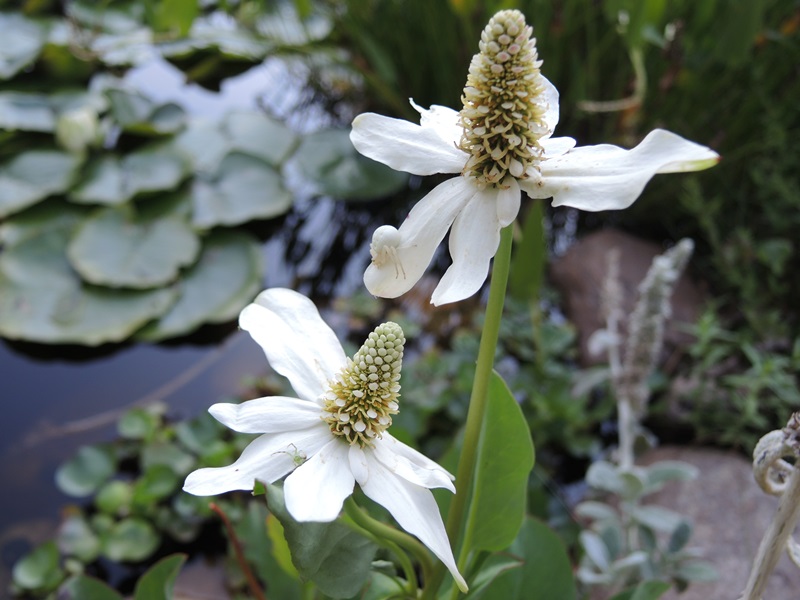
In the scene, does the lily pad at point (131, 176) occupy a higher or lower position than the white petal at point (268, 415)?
lower

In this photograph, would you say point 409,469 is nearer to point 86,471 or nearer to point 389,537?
point 389,537

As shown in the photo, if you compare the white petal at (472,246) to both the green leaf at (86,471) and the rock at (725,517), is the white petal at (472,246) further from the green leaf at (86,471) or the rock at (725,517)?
the green leaf at (86,471)

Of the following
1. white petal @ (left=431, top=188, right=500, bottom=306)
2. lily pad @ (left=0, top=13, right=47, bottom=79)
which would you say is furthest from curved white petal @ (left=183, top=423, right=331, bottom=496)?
lily pad @ (left=0, top=13, right=47, bottom=79)

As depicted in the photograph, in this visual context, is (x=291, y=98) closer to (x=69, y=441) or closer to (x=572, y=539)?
(x=69, y=441)

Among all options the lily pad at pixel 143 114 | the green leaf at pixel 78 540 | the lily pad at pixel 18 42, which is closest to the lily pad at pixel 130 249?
the lily pad at pixel 143 114

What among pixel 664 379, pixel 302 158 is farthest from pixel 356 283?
pixel 664 379

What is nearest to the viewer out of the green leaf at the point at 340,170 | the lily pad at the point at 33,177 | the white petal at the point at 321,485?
the white petal at the point at 321,485

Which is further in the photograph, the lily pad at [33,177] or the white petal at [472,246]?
the lily pad at [33,177]
